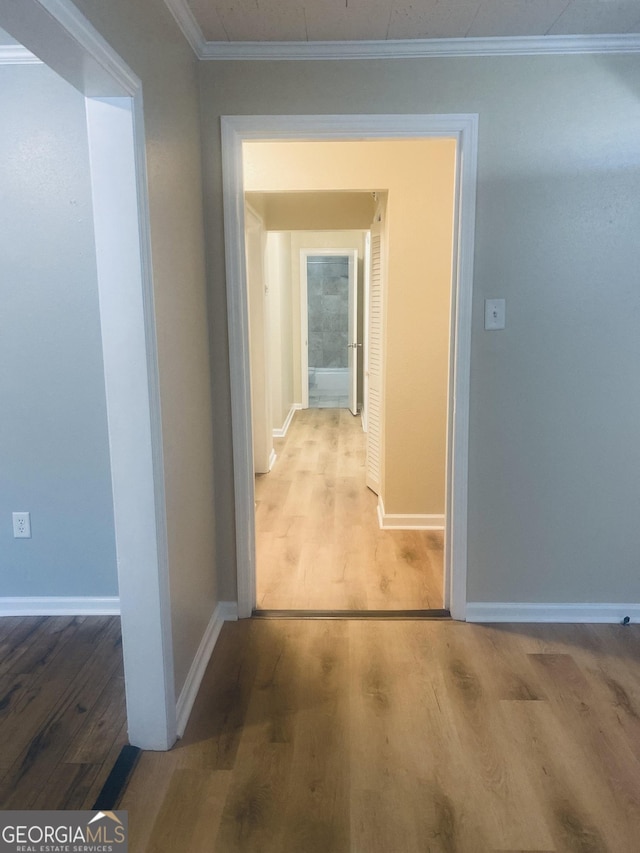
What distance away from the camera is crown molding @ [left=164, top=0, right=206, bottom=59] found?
1.90 m

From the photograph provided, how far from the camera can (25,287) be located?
2490 mm

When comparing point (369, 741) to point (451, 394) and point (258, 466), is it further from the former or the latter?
point (258, 466)

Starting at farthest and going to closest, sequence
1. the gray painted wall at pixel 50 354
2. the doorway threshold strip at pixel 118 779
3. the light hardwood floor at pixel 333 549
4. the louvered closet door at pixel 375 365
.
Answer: the louvered closet door at pixel 375 365, the light hardwood floor at pixel 333 549, the gray painted wall at pixel 50 354, the doorway threshold strip at pixel 118 779

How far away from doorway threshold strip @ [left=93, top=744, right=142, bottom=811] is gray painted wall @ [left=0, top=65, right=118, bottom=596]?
985 millimetres

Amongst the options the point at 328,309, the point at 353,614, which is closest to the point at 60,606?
the point at 353,614

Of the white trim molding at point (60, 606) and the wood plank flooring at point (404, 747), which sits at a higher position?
the white trim molding at point (60, 606)

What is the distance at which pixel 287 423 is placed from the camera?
7.09 metres

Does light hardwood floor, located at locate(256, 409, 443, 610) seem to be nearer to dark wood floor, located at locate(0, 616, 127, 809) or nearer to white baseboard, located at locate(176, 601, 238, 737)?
white baseboard, located at locate(176, 601, 238, 737)

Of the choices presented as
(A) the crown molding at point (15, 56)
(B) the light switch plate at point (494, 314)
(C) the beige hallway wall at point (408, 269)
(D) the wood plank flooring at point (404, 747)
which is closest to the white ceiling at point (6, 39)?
(A) the crown molding at point (15, 56)

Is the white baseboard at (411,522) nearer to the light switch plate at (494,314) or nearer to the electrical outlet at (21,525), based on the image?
the light switch plate at (494,314)

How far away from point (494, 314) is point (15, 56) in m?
2.09

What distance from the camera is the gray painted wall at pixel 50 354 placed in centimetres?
239

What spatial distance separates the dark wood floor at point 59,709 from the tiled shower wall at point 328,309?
6.17 metres

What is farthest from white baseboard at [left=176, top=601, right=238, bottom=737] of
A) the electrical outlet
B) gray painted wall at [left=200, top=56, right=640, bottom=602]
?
the electrical outlet
